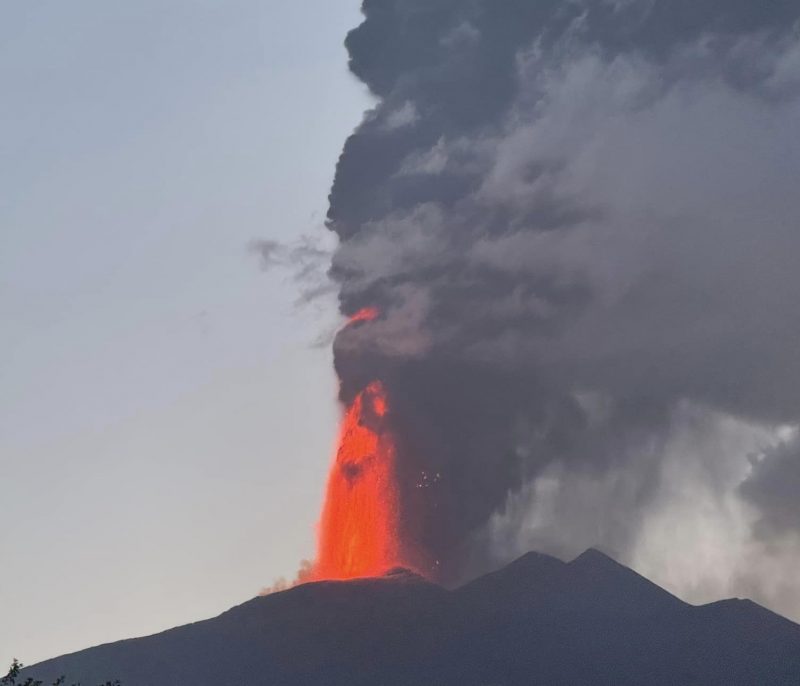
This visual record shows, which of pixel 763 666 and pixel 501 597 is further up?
pixel 501 597

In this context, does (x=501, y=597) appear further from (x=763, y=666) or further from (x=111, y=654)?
(x=111, y=654)

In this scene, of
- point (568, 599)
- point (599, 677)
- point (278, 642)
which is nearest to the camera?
point (599, 677)

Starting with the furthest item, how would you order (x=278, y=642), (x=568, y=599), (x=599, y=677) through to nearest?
(x=568, y=599) < (x=278, y=642) < (x=599, y=677)

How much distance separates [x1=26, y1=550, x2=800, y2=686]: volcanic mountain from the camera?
165125 millimetres

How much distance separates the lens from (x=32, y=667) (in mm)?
175625

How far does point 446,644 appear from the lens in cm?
17288

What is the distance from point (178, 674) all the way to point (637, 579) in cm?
6914

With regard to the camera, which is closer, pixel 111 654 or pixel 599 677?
pixel 599 677

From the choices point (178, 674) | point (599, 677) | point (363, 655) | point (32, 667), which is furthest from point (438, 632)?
point (32, 667)

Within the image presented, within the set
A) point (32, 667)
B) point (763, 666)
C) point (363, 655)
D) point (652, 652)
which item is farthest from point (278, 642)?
point (763, 666)

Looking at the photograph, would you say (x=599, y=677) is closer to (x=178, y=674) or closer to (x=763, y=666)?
(x=763, y=666)

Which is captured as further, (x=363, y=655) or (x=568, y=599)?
(x=568, y=599)

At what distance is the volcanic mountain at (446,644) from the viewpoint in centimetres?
16512

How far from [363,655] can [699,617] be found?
160ft
